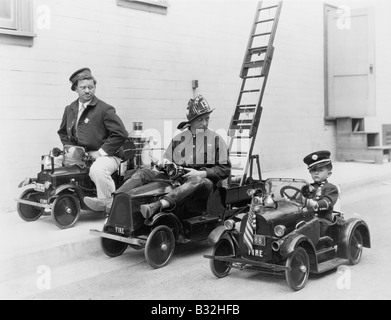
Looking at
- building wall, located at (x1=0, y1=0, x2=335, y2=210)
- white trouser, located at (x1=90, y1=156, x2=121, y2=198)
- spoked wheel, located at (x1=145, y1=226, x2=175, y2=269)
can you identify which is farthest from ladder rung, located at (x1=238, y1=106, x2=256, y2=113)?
spoked wheel, located at (x1=145, y1=226, x2=175, y2=269)

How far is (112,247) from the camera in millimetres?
6102

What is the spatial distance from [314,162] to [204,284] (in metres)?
1.64

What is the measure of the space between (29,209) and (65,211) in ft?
2.26

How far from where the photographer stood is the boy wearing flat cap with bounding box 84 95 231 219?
5.95 m

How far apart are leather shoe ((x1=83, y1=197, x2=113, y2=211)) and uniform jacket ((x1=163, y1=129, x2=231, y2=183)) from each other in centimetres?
97

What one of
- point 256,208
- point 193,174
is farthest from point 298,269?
point 193,174

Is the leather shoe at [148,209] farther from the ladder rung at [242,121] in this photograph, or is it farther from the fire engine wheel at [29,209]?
the ladder rung at [242,121]

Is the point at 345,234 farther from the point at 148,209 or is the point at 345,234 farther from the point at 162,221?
the point at 148,209

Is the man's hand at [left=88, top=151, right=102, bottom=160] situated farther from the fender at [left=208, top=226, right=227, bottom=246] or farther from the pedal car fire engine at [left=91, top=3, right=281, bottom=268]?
the fender at [left=208, top=226, right=227, bottom=246]

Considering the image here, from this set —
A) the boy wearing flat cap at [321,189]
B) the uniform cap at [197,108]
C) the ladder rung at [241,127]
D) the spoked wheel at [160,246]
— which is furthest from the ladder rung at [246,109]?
the spoked wheel at [160,246]
